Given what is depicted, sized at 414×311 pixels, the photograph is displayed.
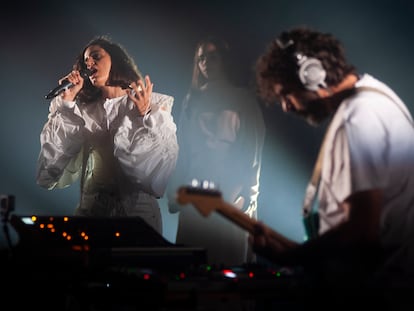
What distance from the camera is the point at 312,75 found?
2777mm

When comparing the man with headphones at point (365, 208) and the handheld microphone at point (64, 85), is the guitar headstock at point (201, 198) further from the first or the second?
the handheld microphone at point (64, 85)

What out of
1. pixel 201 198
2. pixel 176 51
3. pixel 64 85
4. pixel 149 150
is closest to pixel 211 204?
pixel 201 198

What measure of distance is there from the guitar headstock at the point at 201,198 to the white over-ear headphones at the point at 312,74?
2.08 feet

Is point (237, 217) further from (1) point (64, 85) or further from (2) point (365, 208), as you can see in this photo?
(1) point (64, 85)

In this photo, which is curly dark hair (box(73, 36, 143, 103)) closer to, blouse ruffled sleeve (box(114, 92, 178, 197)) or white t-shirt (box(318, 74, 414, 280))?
blouse ruffled sleeve (box(114, 92, 178, 197))

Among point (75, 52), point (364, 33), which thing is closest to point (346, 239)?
point (364, 33)

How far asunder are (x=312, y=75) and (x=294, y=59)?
0.15 m

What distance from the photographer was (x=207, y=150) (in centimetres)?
444

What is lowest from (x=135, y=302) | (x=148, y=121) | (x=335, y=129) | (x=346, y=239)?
(x=135, y=302)

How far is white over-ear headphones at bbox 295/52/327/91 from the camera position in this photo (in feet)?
9.10

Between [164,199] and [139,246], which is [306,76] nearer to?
[139,246]

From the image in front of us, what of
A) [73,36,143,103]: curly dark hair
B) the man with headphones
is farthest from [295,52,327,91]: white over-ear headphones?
[73,36,143,103]: curly dark hair

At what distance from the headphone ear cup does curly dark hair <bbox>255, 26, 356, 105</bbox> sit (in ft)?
0.08

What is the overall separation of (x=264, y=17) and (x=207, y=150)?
41.6 inches
